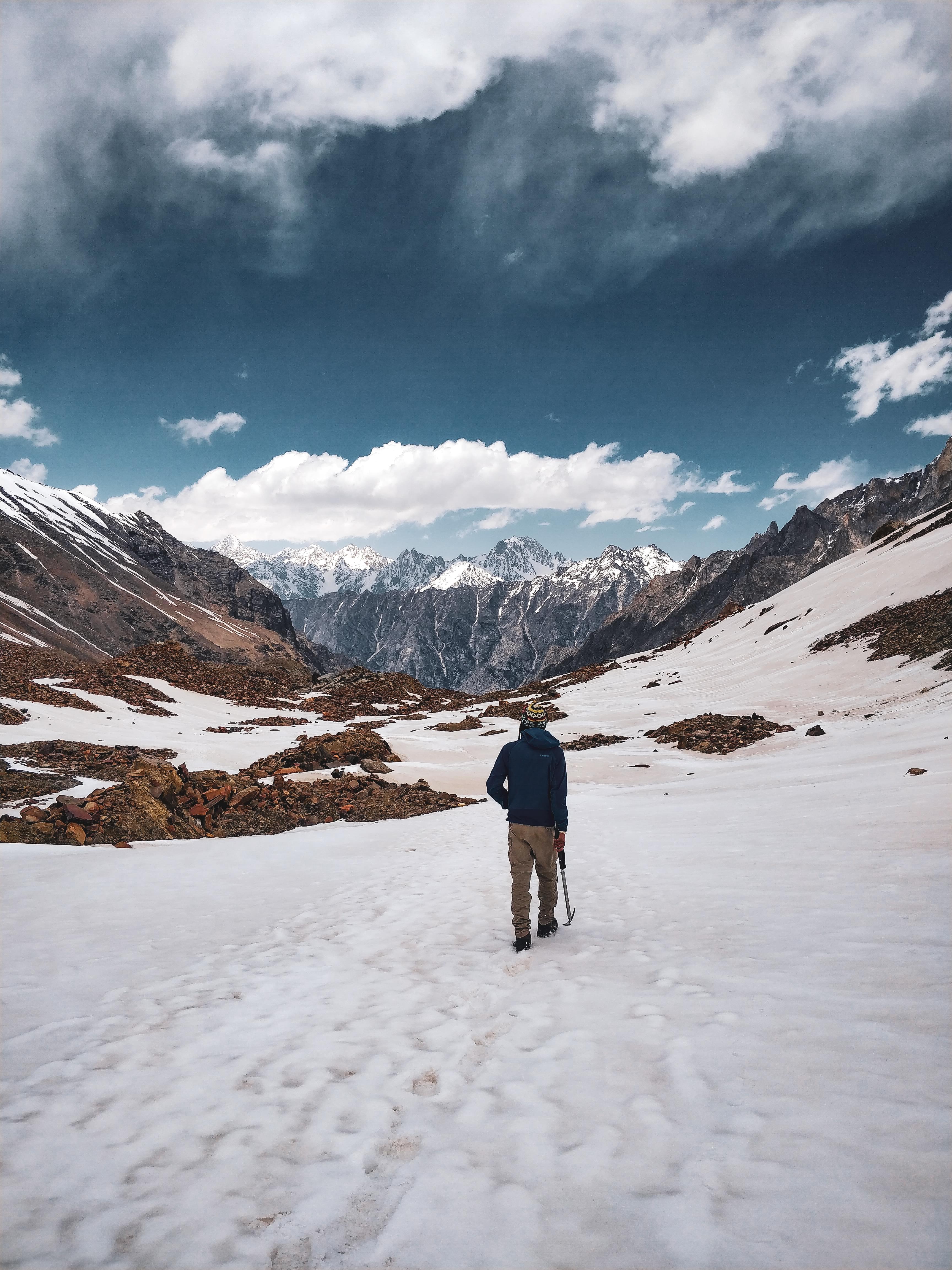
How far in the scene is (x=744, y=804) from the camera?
11.7 meters

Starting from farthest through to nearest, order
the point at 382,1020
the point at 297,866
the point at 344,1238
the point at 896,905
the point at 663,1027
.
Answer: the point at 297,866 < the point at 896,905 < the point at 382,1020 < the point at 663,1027 < the point at 344,1238

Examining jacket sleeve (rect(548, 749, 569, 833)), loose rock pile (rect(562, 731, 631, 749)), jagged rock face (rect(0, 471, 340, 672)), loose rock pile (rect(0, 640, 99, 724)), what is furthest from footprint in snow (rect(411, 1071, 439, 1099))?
jagged rock face (rect(0, 471, 340, 672))

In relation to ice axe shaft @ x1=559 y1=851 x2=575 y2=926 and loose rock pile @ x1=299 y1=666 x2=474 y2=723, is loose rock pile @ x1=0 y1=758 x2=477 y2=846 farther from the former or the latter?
loose rock pile @ x1=299 y1=666 x2=474 y2=723

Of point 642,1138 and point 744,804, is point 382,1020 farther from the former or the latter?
point 744,804

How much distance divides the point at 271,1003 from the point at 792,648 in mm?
37415

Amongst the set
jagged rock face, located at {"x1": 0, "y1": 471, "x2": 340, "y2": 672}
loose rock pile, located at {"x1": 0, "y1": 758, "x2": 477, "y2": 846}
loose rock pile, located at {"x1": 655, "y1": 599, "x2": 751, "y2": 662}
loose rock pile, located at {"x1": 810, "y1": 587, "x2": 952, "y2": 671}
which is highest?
jagged rock face, located at {"x1": 0, "y1": 471, "x2": 340, "y2": 672}

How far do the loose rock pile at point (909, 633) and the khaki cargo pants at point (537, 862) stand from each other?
20997 mm

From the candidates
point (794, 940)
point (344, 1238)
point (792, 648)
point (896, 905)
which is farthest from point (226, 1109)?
point (792, 648)

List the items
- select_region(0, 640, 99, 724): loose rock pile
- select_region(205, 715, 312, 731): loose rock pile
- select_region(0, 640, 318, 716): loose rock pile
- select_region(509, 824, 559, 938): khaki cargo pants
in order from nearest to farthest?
1. select_region(509, 824, 559, 938): khaki cargo pants
2. select_region(0, 640, 99, 724): loose rock pile
3. select_region(0, 640, 318, 716): loose rock pile
4. select_region(205, 715, 312, 731): loose rock pile

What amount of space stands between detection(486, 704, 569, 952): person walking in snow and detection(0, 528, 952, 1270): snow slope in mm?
558

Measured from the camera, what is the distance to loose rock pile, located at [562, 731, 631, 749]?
24234mm

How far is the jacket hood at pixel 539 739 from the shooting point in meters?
6.55

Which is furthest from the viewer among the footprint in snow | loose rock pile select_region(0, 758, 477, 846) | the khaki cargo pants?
loose rock pile select_region(0, 758, 477, 846)

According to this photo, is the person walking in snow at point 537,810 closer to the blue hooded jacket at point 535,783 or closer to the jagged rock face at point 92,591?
the blue hooded jacket at point 535,783
